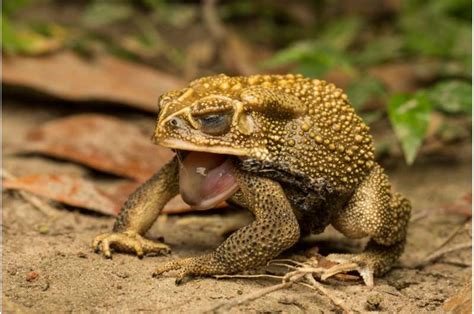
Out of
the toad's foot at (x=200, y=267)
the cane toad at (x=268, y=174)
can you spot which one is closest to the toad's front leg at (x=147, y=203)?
the cane toad at (x=268, y=174)

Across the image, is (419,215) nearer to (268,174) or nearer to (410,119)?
(410,119)

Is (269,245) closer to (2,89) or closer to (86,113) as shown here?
(86,113)

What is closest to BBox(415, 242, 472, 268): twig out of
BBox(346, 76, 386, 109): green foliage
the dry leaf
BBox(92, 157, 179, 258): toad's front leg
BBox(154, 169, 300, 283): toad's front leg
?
BBox(154, 169, 300, 283): toad's front leg

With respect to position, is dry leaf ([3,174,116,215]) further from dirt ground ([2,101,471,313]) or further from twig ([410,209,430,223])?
twig ([410,209,430,223])

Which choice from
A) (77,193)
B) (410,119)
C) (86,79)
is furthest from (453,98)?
(86,79)

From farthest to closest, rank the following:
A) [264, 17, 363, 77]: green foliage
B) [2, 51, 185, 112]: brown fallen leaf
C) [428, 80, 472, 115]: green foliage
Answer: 1. [2, 51, 185, 112]: brown fallen leaf
2. [264, 17, 363, 77]: green foliage
3. [428, 80, 472, 115]: green foliage
